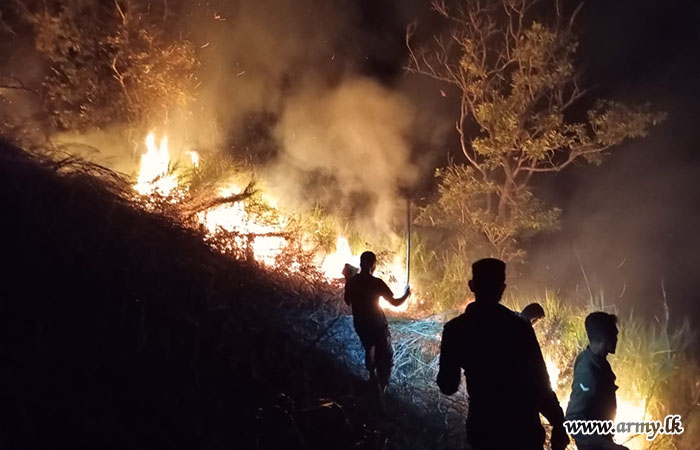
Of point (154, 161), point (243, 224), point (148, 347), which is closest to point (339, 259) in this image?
point (243, 224)

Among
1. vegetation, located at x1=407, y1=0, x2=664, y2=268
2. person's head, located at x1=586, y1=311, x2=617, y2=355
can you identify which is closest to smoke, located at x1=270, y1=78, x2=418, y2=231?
vegetation, located at x1=407, y1=0, x2=664, y2=268

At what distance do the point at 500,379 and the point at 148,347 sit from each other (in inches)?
108

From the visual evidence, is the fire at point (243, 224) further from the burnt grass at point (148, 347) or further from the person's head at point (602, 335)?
the person's head at point (602, 335)

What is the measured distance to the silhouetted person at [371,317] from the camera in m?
5.99

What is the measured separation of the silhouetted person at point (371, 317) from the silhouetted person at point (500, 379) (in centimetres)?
281

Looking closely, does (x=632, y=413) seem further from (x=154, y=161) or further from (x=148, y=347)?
(x=154, y=161)

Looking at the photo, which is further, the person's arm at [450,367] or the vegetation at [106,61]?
the vegetation at [106,61]

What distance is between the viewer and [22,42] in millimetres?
10391

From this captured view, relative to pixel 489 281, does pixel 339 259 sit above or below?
above

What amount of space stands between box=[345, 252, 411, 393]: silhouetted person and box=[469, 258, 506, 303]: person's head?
2793 mm

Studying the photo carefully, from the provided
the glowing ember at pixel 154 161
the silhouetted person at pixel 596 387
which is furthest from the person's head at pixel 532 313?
the glowing ember at pixel 154 161

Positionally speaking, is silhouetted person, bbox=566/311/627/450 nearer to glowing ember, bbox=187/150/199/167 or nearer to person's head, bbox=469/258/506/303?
person's head, bbox=469/258/506/303

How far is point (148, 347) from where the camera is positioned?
14.5ft

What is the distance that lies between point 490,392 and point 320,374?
2.61 metres
